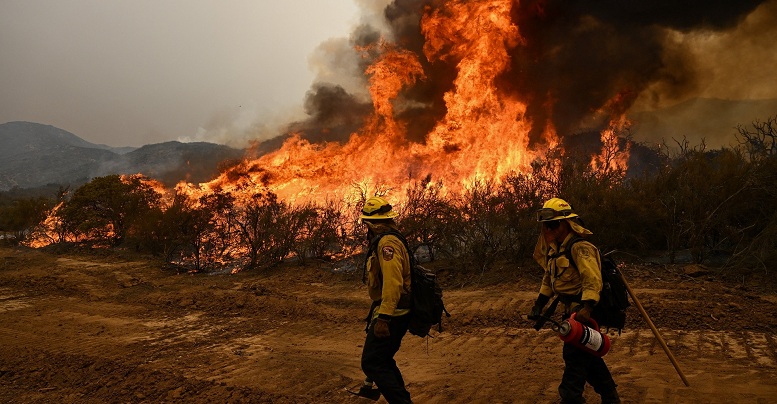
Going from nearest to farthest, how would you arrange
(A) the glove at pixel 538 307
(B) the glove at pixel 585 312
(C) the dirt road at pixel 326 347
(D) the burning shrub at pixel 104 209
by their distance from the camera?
(B) the glove at pixel 585 312 < (A) the glove at pixel 538 307 < (C) the dirt road at pixel 326 347 < (D) the burning shrub at pixel 104 209

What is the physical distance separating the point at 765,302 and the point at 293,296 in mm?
9125

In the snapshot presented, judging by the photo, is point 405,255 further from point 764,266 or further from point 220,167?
point 220,167

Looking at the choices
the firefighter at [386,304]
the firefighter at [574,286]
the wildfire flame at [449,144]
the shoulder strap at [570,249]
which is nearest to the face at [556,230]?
the firefighter at [574,286]

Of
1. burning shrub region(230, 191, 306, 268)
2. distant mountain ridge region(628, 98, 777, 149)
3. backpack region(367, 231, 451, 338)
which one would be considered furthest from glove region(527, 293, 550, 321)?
distant mountain ridge region(628, 98, 777, 149)

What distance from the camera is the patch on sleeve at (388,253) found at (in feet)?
11.7

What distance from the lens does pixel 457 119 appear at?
762 inches

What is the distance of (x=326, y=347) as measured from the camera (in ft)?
22.3

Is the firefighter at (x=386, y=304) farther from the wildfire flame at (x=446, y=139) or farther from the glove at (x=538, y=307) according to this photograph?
the wildfire flame at (x=446, y=139)

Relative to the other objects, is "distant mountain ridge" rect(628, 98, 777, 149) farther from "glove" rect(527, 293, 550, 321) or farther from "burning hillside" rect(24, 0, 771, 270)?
"glove" rect(527, 293, 550, 321)

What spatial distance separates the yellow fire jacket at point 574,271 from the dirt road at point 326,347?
121 centimetres

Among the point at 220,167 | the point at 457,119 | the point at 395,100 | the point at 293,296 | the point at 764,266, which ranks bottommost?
the point at 293,296

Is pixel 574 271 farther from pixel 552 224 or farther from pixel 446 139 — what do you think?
pixel 446 139

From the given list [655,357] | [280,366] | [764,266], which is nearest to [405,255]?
[280,366]

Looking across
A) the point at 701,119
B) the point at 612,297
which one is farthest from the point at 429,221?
the point at 701,119
